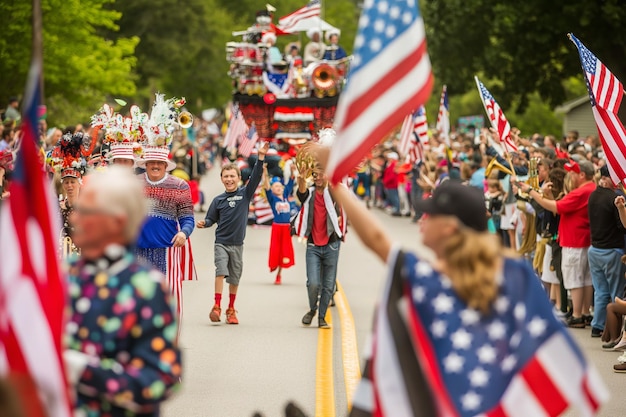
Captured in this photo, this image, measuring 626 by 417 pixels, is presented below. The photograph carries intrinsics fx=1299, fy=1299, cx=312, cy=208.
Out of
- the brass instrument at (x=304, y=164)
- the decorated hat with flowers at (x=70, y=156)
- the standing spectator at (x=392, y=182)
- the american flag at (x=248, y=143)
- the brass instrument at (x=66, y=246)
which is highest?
the decorated hat with flowers at (x=70, y=156)

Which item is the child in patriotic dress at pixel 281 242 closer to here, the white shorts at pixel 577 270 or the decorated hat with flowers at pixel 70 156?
the white shorts at pixel 577 270

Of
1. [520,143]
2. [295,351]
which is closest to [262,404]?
[295,351]

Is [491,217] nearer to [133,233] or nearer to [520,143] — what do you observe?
[520,143]

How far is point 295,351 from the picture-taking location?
43.8 ft

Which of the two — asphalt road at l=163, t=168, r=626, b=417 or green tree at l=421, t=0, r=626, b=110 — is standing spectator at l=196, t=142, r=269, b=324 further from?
green tree at l=421, t=0, r=626, b=110

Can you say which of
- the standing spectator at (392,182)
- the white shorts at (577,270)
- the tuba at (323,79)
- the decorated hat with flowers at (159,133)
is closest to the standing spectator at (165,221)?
the decorated hat with flowers at (159,133)

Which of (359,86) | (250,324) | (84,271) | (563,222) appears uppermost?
(359,86)

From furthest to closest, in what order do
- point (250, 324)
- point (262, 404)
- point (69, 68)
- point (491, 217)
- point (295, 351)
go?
point (69, 68) < point (491, 217) < point (250, 324) < point (295, 351) < point (262, 404)

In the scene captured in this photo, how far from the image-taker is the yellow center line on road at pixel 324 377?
34.2 ft

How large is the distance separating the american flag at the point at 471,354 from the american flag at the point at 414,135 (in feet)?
72.6

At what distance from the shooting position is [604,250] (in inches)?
566

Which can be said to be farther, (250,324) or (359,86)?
(250,324)

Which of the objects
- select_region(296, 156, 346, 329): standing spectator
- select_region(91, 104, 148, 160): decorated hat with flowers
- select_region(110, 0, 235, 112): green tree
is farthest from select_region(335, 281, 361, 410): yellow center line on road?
select_region(110, 0, 235, 112): green tree

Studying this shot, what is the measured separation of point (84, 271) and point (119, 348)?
0.35 meters
